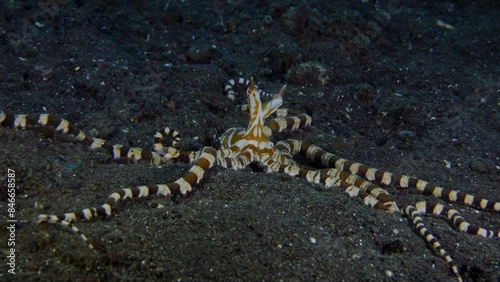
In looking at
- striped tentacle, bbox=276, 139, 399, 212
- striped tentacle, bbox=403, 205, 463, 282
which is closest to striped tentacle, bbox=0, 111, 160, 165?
striped tentacle, bbox=276, 139, 399, 212

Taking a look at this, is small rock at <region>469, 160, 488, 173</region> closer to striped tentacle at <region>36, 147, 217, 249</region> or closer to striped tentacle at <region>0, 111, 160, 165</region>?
striped tentacle at <region>36, 147, 217, 249</region>

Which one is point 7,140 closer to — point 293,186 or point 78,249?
point 78,249

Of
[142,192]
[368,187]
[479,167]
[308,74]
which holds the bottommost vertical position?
[479,167]

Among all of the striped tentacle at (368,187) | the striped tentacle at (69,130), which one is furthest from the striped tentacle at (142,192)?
the striped tentacle at (368,187)

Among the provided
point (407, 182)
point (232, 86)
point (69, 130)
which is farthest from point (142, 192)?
point (232, 86)

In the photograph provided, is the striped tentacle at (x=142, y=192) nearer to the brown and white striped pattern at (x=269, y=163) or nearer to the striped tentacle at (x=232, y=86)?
the brown and white striped pattern at (x=269, y=163)

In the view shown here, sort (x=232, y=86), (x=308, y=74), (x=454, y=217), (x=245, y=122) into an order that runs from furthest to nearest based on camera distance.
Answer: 1. (x=308, y=74)
2. (x=232, y=86)
3. (x=245, y=122)
4. (x=454, y=217)

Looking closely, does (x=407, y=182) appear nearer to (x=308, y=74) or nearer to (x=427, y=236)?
(x=427, y=236)
